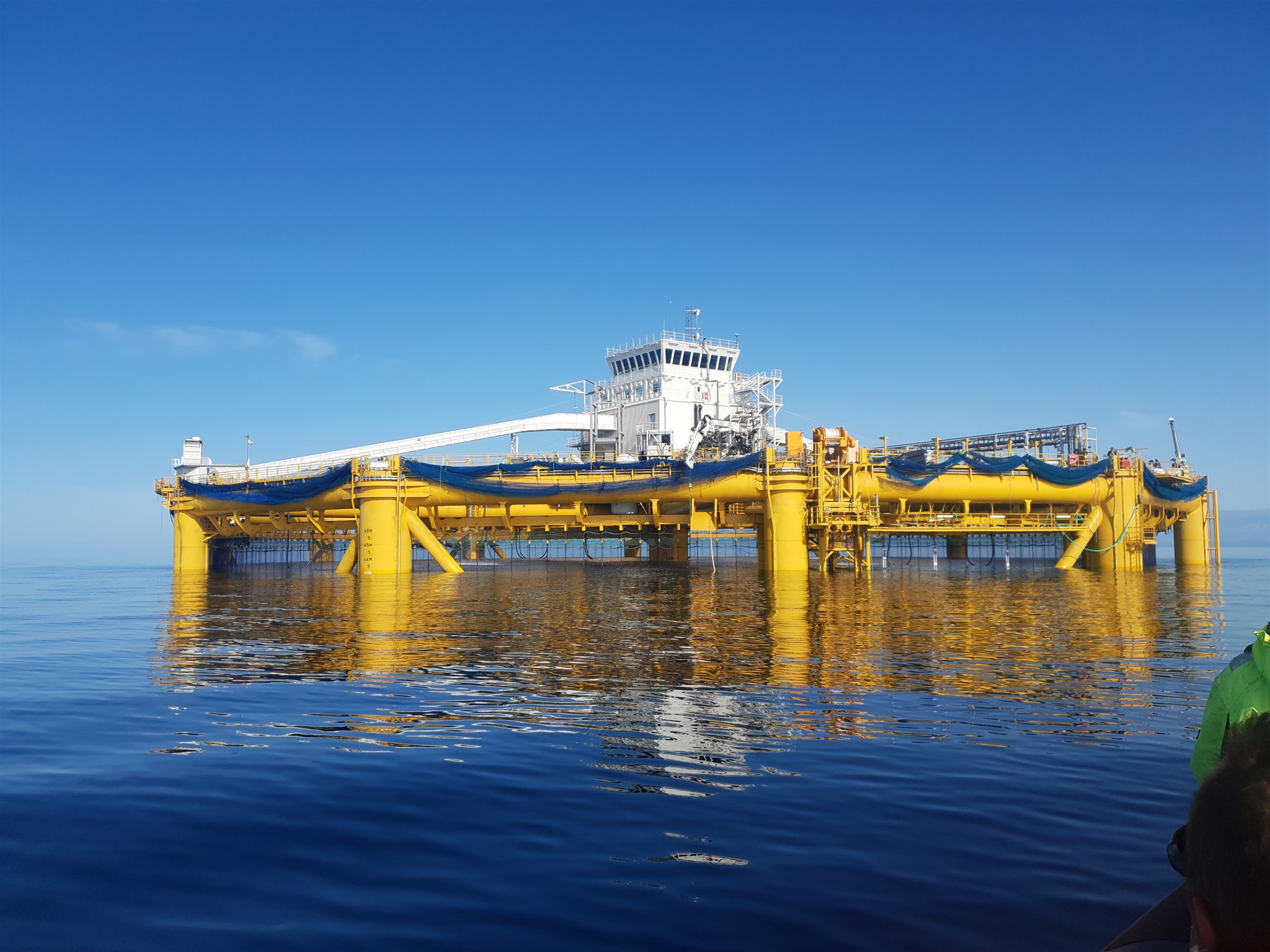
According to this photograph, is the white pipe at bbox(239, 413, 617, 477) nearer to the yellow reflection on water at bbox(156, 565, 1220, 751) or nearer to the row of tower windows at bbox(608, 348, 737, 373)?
the row of tower windows at bbox(608, 348, 737, 373)

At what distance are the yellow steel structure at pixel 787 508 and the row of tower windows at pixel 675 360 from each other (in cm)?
1905

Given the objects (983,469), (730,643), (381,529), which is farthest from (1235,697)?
(381,529)

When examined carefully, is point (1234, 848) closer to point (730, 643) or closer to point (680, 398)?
point (730, 643)

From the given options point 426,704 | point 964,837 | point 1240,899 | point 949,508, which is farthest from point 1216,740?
point 949,508

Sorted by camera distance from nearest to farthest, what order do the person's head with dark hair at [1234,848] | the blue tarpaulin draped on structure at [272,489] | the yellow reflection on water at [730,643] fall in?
the person's head with dark hair at [1234,848], the yellow reflection on water at [730,643], the blue tarpaulin draped on structure at [272,489]

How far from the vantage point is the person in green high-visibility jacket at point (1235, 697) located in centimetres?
291

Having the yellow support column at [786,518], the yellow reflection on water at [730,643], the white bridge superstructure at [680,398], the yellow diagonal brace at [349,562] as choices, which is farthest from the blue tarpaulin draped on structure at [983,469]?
the yellow diagonal brace at [349,562]

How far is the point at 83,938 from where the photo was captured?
5180mm

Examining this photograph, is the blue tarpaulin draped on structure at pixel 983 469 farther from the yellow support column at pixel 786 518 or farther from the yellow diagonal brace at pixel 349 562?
the yellow diagonal brace at pixel 349 562

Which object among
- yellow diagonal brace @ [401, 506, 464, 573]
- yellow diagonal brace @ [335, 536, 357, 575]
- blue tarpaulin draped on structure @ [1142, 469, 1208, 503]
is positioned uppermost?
blue tarpaulin draped on structure @ [1142, 469, 1208, 503]

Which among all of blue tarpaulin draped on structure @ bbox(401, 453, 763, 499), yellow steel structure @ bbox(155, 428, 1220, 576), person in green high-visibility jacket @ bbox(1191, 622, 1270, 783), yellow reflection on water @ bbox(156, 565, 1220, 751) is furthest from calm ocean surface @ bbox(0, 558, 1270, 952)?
blue tarpaulin draped on structure @ bbox(401, 453, 763, 499)

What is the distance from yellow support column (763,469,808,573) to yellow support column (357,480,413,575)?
1779cm

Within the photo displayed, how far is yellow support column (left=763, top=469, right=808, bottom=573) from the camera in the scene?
133 ft

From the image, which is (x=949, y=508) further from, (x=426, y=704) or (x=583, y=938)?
(x=583, y=938)
